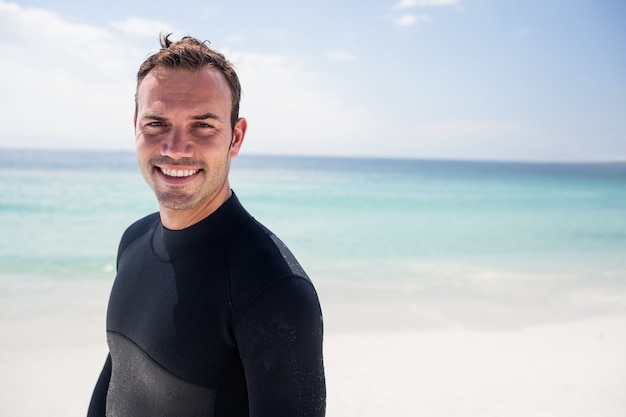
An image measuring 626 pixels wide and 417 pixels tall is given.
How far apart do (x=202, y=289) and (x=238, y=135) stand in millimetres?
508

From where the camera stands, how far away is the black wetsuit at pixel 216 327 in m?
1.25

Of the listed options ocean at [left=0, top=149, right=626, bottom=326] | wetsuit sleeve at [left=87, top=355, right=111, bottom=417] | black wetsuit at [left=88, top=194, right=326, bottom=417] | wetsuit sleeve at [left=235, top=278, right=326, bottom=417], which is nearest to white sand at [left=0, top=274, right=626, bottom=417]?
ocean at [left=0, top=149, right=626, bottom=326]

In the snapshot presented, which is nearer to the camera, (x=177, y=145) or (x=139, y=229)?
(x=177, y=145)

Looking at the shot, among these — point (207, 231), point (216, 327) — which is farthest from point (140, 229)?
point (216, 327)

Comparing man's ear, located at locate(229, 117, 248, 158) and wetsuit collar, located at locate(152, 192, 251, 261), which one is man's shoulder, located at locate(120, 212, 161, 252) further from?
man's ear, located at locate(229, 117, 248, 158)

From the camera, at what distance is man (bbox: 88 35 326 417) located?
126cm

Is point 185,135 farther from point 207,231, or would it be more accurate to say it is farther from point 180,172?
point 207,231

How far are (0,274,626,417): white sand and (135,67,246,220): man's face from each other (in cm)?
331

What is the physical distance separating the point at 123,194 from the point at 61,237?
469 inches

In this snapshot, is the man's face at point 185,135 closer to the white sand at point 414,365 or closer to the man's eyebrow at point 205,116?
the man's eyebrow at point 205,116

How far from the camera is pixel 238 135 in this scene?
1710 mm

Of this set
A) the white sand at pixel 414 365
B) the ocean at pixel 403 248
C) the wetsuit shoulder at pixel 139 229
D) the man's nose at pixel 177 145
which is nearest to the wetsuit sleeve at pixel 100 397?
the wetsuit shoulder at pixel 139 229

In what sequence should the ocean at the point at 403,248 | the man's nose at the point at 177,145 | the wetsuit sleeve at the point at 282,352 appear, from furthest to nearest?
the ocean at the point at 403,248 → the man's nose at the point at 177,145 → the wetsuit sleeve at the point at 282,352

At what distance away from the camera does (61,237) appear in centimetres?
1317
